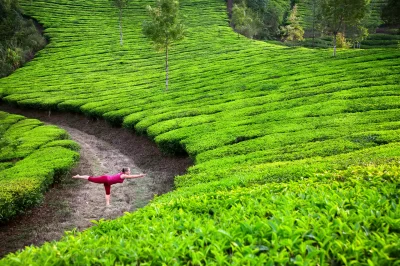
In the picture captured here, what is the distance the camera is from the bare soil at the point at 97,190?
1145 centimetres

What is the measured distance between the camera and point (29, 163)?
15305mm

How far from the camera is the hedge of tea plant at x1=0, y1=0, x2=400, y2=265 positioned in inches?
168

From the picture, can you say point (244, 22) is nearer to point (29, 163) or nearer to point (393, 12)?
point (393, 12)

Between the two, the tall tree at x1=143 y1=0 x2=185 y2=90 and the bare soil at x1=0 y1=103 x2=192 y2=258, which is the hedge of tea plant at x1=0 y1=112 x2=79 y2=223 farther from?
the tall tree at x1=143 y1=0 x2=185 y2=90

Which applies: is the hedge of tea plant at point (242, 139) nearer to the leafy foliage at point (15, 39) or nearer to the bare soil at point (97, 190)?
the bare soil at point (97, 190)

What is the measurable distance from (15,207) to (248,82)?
18.8 meters

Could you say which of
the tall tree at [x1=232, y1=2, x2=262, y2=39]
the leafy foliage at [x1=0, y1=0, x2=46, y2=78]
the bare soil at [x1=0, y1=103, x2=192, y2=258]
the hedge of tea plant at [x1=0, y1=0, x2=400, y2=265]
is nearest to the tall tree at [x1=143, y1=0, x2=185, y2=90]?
the hedge of tea plant at [x1=0, y1=0, x2=400, y2=265]

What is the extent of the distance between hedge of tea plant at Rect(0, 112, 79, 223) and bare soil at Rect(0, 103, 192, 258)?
0.57 meters

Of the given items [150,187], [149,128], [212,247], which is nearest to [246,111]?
[149,128]

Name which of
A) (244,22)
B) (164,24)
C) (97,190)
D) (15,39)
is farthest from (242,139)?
(15,39)

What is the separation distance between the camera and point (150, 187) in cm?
1532

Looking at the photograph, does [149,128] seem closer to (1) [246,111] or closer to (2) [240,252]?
(1) [246,111]

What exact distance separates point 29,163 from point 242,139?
1023 cm

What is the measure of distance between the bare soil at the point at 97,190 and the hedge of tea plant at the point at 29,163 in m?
0.57
